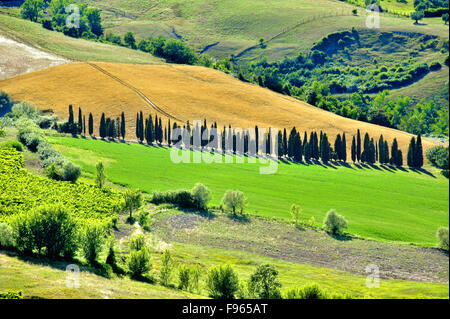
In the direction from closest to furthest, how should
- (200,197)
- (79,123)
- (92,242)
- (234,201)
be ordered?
1. (92,242)
2. (234,201)
3. (200,197)
4. (79,123)

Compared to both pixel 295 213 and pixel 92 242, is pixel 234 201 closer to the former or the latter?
pixel 295 213

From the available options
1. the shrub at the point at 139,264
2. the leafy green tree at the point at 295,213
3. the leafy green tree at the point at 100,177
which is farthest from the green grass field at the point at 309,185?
the shrub at the point at 139,264

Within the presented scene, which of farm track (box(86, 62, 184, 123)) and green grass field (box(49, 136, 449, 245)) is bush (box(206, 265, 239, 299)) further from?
farm track (box(86, 62, 184, 123))

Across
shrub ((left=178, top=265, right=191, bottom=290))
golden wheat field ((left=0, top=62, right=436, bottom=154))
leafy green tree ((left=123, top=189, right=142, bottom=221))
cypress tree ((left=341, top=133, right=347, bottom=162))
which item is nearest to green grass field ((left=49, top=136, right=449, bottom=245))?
cypress tree ((left=341, top=133, right=347, bottom=162))

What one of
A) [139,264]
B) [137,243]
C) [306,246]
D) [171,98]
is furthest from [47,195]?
[171,98]

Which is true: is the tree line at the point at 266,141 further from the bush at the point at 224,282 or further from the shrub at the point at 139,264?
the bush at the point at 224,282
